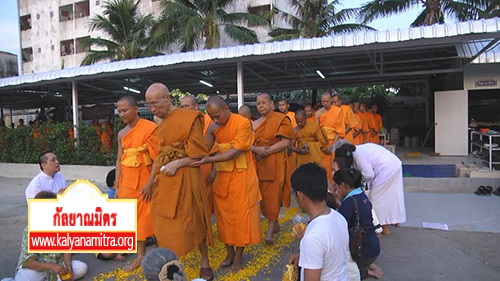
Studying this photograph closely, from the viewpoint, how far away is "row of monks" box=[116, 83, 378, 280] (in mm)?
3143

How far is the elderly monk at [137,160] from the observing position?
147 inches

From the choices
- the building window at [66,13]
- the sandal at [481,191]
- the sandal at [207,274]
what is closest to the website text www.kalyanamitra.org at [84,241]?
the sandal at [207,274]

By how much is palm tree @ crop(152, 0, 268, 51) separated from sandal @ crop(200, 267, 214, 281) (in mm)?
15487

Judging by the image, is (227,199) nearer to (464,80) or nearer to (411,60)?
(411,60)

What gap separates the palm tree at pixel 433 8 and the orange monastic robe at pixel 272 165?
1307 centimetres

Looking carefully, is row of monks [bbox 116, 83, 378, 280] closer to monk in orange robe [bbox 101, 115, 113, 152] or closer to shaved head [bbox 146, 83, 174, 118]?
shaved head [bbox 146, 83, 174, 118]

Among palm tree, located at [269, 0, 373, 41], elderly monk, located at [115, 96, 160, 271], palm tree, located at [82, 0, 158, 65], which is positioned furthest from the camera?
palm tree, located at [82, 0, 158, 65]

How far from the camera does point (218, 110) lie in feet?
11.3

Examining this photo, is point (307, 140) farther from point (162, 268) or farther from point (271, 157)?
point (162, 268)

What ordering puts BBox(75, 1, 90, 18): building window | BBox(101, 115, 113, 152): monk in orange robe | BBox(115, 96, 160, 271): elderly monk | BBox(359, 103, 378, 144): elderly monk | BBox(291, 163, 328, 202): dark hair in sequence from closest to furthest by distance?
BBox(291, 163, 328, 202): dark hair
BBox(115, 96, 160, 271): elderly monk
BBox(359, 103, 378, 144): elderly monk
BBox(101, 115, 113, 152): monk in orange robe
BBox(75, 1, 90, 18): building window

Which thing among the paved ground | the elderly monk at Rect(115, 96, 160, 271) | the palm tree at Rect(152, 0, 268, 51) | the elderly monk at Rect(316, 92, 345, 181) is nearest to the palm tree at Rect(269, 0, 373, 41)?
the palm tree at Rect(152, 0, 268, 51)

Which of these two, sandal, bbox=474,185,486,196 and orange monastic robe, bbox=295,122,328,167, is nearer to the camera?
orange monastic robe, bbox=295,122,328,167

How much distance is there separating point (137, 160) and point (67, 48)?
105 ft

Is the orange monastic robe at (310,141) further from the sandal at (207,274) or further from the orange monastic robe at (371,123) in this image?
the orange monastic robe at (371,123)
